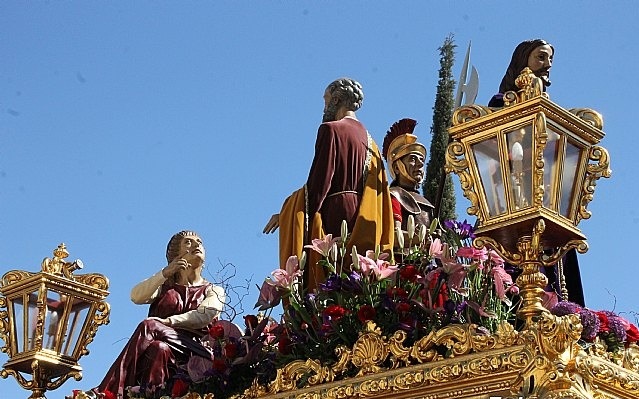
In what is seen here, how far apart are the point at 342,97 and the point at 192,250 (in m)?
1.32

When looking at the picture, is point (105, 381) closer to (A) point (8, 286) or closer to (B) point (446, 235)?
(A) point (8, 286)

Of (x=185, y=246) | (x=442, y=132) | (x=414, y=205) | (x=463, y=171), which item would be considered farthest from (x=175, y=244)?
(x=442, y=132)

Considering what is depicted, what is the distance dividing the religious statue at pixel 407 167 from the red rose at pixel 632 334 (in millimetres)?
2101

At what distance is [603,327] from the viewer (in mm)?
5020

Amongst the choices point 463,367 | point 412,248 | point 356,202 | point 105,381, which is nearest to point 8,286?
point 105,381

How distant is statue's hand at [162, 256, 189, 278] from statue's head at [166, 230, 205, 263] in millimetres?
74

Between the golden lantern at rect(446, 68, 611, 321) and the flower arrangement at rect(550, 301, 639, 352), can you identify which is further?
the flower arrangement at rect(550, 301, 639, 352)

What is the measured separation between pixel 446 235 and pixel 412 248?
201 millimetres

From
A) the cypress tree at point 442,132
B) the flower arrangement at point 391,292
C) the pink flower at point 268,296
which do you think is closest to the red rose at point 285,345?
the flower arrangement at point 391,292

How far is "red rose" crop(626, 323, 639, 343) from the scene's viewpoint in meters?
5.16

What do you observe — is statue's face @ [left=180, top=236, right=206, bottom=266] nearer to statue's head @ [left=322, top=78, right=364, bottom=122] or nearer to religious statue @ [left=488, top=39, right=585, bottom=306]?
statue's head @ [left=322, top=78, right=364, bottom=122]

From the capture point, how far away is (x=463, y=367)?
4.84 meters

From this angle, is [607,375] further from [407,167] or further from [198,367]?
[407,167]

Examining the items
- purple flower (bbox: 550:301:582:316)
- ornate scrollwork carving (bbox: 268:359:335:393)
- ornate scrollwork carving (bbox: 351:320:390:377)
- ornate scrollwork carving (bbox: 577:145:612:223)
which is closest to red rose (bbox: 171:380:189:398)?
ornate scrollwork carving (bbox: 268:359:335:393)
